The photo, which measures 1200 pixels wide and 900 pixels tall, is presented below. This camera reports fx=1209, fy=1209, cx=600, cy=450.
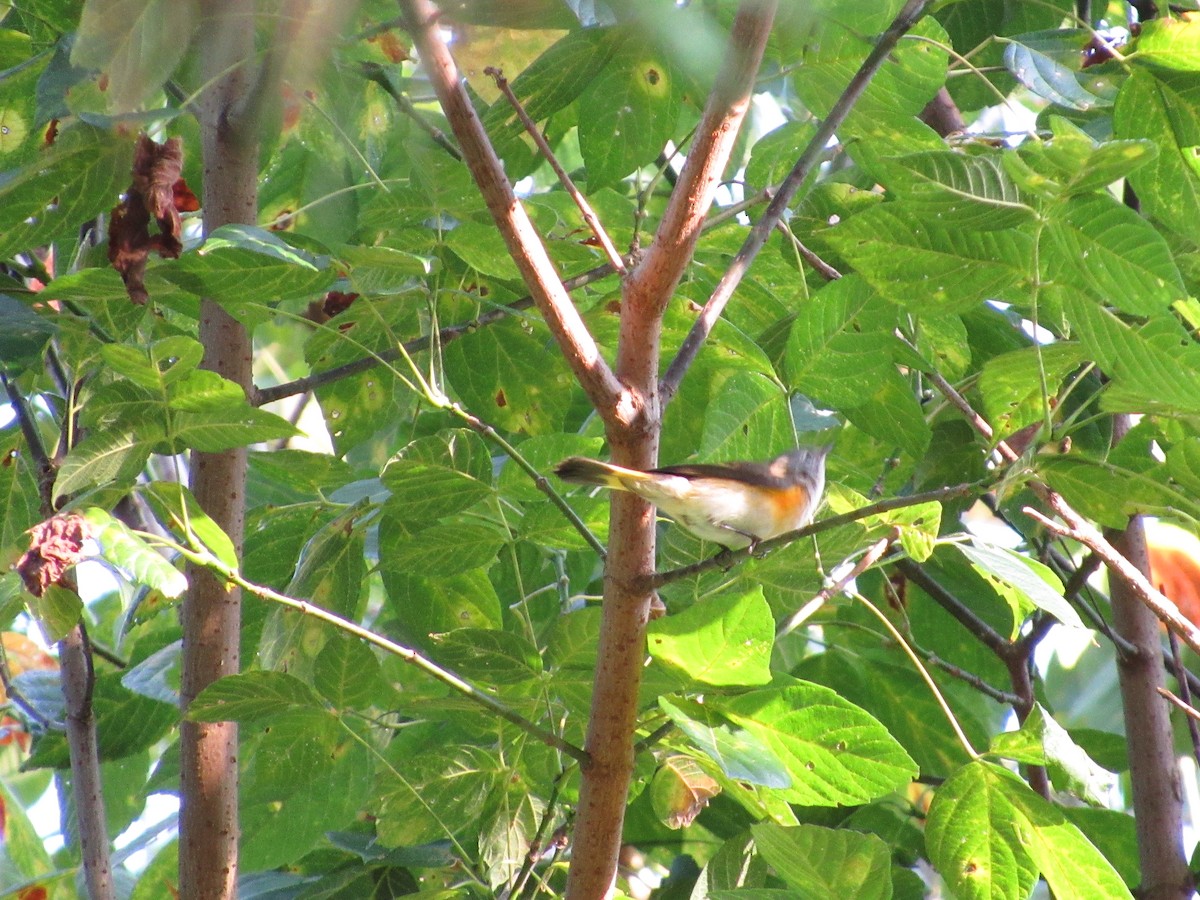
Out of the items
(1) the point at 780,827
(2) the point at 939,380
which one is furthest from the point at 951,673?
(1) the point at 780,827

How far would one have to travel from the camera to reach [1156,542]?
3.13m

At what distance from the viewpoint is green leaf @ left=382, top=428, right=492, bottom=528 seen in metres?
1.87

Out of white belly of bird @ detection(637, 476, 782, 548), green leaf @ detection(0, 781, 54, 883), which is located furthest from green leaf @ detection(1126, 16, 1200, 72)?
green leaf @ detection(0, 781, 54, 883)

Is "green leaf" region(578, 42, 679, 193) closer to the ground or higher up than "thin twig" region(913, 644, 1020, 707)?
higher up

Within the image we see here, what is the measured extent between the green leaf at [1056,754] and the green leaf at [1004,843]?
38 mm

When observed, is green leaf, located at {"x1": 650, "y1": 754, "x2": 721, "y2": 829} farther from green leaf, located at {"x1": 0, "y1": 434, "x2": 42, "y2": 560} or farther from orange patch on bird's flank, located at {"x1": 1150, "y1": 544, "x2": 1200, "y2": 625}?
orange patch on bird's flank, located at {"x1": 1150, "y1": 544, "x2": 1200, "y2": 625}

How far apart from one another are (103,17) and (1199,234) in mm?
1508

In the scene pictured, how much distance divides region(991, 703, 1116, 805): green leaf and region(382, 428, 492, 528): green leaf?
873 millimetres

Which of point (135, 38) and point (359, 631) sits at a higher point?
point (135, 38)

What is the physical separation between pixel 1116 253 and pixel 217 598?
1466mm

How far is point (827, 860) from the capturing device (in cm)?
170

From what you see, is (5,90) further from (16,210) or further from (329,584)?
(329,584)

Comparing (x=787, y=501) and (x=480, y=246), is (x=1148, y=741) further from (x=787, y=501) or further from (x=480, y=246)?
(x=480, y=246)

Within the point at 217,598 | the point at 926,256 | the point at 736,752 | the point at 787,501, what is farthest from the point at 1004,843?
the point at 217,598
